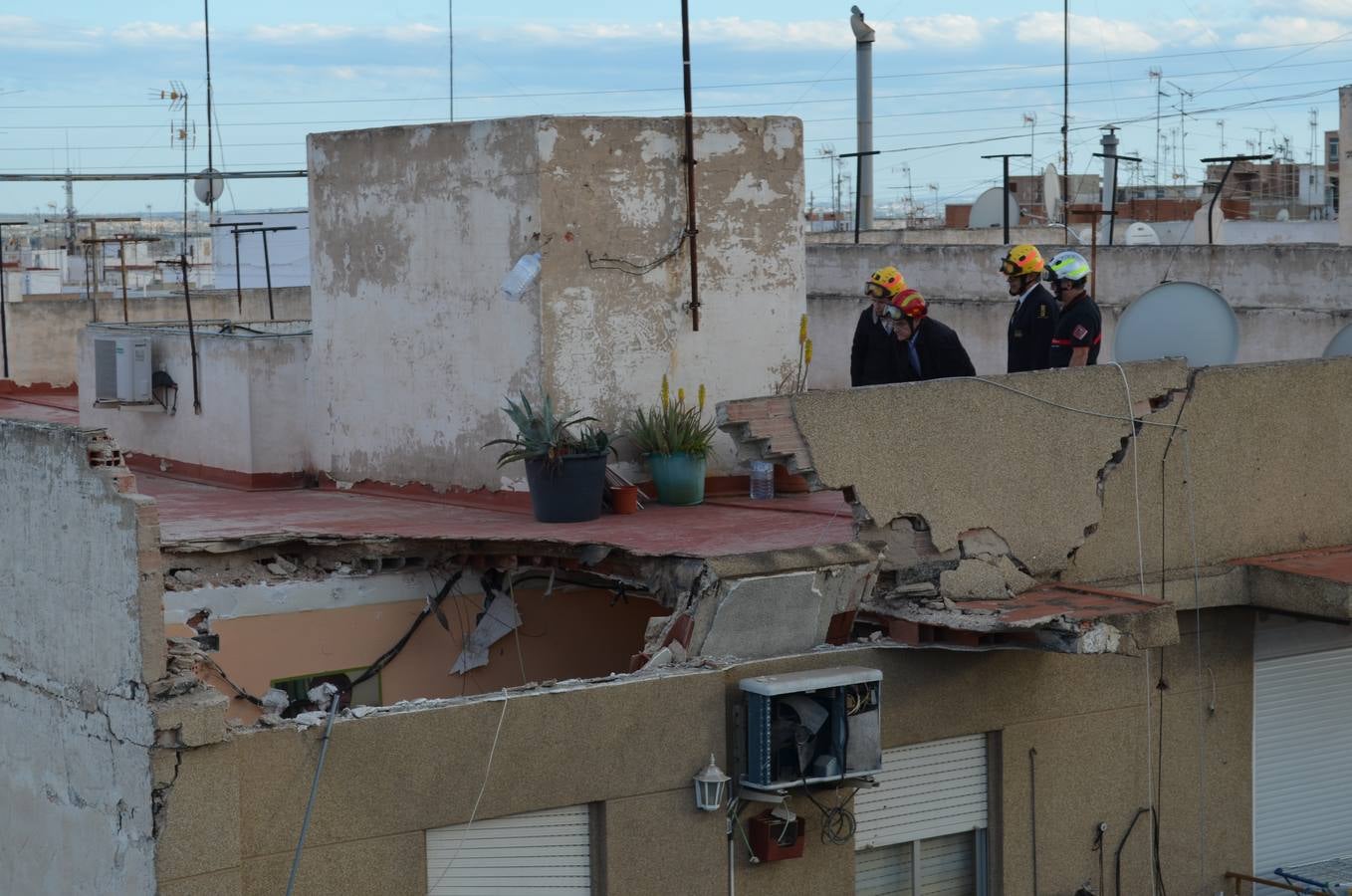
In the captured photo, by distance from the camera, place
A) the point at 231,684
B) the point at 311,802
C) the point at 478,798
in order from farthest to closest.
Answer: the point at 231,684 → the point at 478,798 → the point at 311,802

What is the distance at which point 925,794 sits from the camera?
11219 millimetres

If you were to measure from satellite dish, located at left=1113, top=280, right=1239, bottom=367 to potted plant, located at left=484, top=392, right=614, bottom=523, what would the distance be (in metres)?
4.16

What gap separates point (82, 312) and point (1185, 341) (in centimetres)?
1617

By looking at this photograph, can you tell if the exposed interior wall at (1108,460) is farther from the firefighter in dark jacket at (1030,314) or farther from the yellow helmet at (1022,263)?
the yellow helmet at (1022,263)

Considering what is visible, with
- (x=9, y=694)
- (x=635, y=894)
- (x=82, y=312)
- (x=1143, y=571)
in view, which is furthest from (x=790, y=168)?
(x=82, y=312)

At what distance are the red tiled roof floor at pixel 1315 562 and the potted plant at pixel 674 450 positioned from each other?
3828 millimetres

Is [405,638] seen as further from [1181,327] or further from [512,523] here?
[1181,327]

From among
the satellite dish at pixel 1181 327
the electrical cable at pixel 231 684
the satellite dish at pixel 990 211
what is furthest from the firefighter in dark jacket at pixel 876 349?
the satellite dish at pixel 990 211

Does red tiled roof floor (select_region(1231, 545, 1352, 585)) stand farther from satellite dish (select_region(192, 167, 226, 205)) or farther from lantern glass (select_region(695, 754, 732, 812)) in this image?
satellite dish (select_region(192, 167, 226, 205))

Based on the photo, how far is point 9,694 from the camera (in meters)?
10.3

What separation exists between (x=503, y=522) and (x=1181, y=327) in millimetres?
5240

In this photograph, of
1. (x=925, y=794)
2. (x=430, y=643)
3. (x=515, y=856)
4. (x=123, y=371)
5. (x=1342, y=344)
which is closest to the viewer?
Answer: (x=515, y=856)

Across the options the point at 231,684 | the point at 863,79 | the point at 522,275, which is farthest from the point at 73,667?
the point at 863,79

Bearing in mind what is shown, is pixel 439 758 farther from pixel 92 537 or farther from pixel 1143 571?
pixel 1143 571
